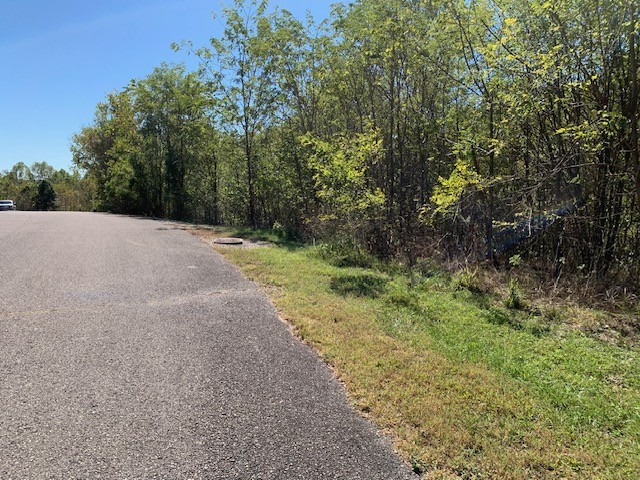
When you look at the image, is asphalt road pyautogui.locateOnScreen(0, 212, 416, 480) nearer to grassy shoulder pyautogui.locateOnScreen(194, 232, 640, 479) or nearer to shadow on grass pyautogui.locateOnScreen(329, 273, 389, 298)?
grassy shoulder pyautogui.locateOnScreen(194, 232, 640, 479)

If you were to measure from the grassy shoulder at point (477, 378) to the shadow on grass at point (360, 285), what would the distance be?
6cm

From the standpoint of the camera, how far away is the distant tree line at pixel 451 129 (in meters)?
5.94

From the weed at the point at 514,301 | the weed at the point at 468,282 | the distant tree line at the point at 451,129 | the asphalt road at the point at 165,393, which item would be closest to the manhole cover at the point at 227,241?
the distant tree line at the point at 451,129

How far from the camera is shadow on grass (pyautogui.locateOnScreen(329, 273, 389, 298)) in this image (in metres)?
6.55

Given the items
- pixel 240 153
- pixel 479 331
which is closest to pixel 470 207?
pixel 479 331

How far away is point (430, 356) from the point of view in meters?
4.07

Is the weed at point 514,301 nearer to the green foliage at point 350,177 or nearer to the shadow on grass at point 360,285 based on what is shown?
the shadow on grass at point 360,285

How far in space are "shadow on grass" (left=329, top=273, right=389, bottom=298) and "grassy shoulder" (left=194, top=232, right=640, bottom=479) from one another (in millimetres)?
60

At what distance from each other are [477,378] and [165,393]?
2.62 metres

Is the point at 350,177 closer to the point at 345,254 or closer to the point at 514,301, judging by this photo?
the point at 345,254

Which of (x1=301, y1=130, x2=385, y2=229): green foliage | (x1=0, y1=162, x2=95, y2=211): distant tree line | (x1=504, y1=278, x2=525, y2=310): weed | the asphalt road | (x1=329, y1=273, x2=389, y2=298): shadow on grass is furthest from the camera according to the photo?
(x1=0, y1=162, x2=95, y2=211): distant tree line

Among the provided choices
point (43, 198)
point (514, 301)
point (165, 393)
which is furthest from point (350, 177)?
point (43, 198)

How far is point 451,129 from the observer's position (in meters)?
10.1

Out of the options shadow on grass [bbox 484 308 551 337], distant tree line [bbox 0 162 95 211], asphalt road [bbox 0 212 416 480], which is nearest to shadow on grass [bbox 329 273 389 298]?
asphalt road [bbox 0 212 416 480]
